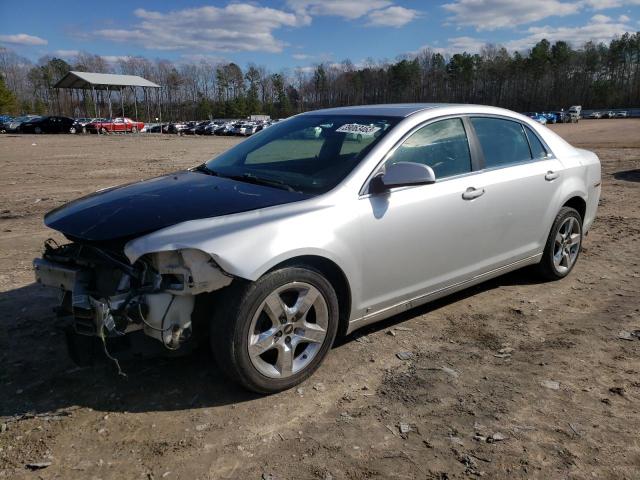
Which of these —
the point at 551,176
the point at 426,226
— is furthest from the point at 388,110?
the point at 551,176

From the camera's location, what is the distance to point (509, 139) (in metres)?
4.57

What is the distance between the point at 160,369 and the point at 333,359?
114 cm

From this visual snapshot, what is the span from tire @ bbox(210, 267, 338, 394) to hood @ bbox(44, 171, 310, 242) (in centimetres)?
49

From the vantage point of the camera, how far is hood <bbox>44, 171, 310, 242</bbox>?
2.96 metres

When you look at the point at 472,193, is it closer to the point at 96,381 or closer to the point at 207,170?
the point at 207,170

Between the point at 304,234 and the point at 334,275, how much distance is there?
0.40 meters

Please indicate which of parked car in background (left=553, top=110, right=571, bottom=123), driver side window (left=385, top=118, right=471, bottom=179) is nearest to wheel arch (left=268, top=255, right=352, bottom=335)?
driver side window (left=385, top=118, right=471, bottom=179)

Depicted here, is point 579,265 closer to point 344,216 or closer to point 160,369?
point 344,216

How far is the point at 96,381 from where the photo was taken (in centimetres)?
330

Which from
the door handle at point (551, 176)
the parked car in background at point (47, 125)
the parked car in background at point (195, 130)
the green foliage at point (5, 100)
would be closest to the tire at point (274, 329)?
the door handle at point (551, 176)

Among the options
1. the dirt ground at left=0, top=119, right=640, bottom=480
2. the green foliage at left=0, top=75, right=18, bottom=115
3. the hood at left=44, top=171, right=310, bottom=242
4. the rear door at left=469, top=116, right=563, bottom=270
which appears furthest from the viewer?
the green foliage at left=0, top=75, right=18, bottom=115

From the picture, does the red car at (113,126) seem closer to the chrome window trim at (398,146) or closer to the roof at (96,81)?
the roof at (96,81)

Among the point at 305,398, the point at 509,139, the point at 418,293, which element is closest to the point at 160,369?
the point at 305,398

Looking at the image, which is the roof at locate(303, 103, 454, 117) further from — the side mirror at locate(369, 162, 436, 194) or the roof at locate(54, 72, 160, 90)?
the roof at locate(54, 72, 160, 90)
